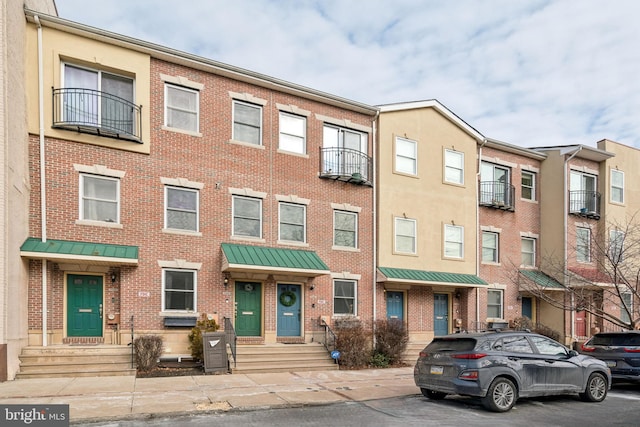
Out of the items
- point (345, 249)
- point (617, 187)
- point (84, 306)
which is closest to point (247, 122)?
point (345, 249)

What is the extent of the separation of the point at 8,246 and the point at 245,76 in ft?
29.3

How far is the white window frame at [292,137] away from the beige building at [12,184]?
26.2ft

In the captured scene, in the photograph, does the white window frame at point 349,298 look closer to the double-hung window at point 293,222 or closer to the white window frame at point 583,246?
the double-hung window at point 293,222

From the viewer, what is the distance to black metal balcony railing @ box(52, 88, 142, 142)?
47.0ft

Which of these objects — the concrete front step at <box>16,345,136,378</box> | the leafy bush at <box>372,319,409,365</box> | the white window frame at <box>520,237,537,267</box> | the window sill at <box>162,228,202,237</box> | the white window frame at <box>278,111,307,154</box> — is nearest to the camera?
the concrete front step at <box>16,345,136,378</box>

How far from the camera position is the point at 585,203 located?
24.9 m

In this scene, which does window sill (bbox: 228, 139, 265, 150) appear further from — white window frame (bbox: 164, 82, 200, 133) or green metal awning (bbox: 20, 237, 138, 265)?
green metal awning (bbox: 20, 237, 138, 265)

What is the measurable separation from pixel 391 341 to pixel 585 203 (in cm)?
1423

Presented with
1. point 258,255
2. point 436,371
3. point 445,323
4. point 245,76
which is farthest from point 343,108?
point 436,371

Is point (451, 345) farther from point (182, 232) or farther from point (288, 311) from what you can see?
point (182, 232)

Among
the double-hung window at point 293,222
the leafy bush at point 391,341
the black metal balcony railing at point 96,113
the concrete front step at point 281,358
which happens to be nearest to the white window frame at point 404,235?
the leafy bush at point 391,341

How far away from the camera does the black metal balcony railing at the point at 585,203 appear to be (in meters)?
24.5

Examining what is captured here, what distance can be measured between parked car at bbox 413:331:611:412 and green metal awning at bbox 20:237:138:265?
8.78 m
